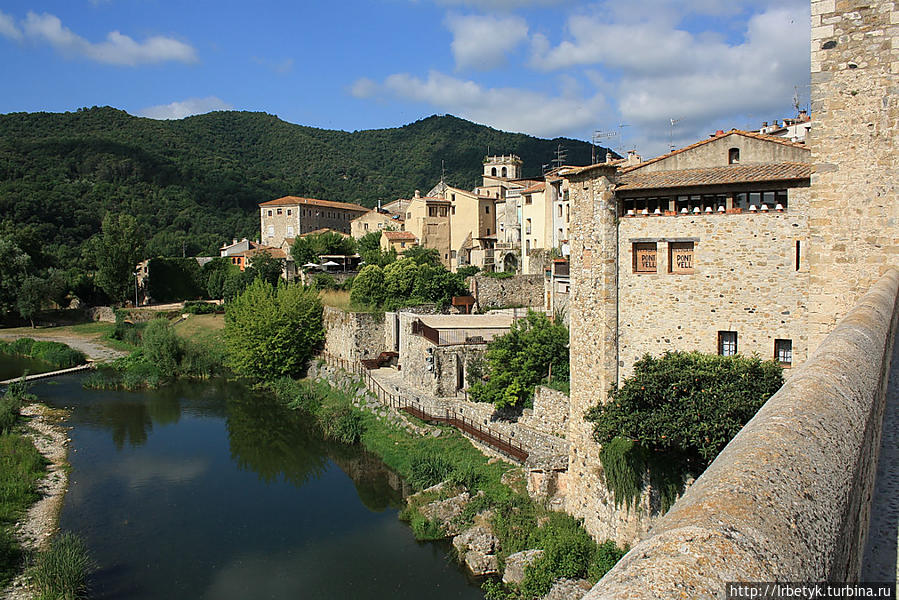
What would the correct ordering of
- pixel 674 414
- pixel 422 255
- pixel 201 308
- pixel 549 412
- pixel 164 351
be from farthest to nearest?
pixel 201 308 → pixel 422 255 → pixel 164 351 → pixel 549 412 → pixel 674 414

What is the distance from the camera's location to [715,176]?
12.1m

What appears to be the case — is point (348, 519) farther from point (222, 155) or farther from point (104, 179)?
point (222, 155)

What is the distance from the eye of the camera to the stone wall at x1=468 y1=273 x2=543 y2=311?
33125 mm

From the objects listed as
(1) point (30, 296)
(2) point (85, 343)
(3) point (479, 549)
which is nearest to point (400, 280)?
(3) point (479, 549)

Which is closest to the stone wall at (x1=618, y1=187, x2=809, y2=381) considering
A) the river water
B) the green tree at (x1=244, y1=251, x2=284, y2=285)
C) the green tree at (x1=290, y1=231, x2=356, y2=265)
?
the river water

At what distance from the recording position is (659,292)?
1255 centimetres

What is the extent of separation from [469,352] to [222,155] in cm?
9203

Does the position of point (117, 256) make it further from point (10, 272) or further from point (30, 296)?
point (10, 272)

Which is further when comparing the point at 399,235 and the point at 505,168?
the point at 505,168

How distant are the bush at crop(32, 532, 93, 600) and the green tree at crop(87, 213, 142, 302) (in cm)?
4095

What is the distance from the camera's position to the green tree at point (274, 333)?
32.1m

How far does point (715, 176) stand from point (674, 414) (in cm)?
476

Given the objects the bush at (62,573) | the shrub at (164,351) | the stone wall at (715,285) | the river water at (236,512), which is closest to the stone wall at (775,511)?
the stone wall at (715,285)

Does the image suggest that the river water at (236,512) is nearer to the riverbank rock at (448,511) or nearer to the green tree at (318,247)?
the riverbank rock at (448,511)
